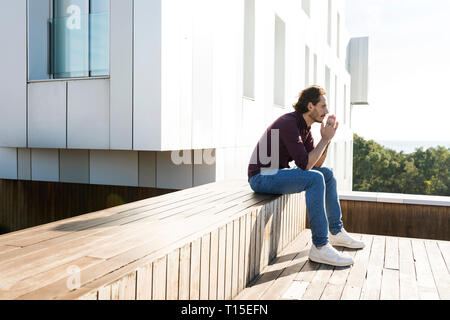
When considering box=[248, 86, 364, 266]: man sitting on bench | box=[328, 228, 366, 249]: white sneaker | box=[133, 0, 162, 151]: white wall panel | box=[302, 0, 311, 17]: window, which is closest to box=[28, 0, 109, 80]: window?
box=[133, 0, 162, 151]: white wall panel

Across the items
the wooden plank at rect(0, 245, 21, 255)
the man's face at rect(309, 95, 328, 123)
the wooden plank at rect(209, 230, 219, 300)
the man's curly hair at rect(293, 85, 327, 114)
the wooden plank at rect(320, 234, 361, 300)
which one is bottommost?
the wooden plank at rect(320, 234, 361, 300)

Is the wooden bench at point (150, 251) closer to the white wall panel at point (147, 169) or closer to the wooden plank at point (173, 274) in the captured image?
the wooden plank at point (173, 274)

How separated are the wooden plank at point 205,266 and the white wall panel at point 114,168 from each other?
4122 mm

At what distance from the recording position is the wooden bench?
165 cm

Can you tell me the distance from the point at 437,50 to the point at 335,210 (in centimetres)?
8560

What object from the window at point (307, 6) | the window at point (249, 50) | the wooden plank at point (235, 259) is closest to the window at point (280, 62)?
the window at point (249, 50)

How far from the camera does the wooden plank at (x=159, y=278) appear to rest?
187 cm

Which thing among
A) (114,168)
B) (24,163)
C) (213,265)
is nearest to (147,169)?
(114,168)

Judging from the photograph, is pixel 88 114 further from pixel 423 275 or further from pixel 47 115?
pixel 423 275

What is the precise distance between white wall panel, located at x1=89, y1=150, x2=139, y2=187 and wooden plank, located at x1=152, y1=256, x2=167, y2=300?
4524 mm

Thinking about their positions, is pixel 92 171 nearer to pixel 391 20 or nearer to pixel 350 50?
pixel 350 50

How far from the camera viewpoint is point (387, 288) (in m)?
2.98

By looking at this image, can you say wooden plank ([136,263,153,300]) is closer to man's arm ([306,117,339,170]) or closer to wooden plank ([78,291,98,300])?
wooden plank ([78,291,98,300])

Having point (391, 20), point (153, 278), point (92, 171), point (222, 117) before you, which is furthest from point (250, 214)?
point (391, 20)
